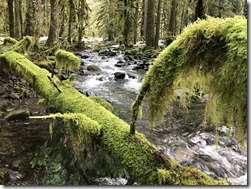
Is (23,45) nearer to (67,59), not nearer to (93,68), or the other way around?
(67,59)

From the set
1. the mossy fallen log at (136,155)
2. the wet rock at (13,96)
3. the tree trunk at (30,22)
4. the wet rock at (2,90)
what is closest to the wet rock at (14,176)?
the mossy fallen log at (136,155)

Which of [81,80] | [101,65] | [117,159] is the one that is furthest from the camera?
[101,65]

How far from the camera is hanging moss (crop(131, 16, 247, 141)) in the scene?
221 centimetres

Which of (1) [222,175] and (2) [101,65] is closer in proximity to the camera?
(1) [222,175]

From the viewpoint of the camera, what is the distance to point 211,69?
8.30ft

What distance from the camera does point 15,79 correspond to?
32.5 ft

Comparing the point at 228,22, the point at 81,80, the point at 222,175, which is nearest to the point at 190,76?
the point at 228,22

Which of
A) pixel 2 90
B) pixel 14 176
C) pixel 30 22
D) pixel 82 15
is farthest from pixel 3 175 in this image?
pixel 82 15

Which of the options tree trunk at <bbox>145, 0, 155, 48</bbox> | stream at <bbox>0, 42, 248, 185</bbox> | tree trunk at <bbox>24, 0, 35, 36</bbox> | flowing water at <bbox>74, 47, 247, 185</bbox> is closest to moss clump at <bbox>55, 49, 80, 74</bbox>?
stream at <bbox>0, 42, 248, 185</bbox>

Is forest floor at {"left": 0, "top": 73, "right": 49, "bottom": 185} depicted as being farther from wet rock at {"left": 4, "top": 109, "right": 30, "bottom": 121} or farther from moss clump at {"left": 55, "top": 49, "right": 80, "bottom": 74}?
moss clump at {"left": 55, "top": 49, "right": 80, "bottom": 74}

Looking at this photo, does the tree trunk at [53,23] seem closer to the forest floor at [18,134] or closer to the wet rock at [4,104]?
the forest floor at [18,134]

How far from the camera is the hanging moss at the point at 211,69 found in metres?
2.21

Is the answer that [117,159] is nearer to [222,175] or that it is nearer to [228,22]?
[228,22]

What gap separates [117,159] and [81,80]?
9220 mm
